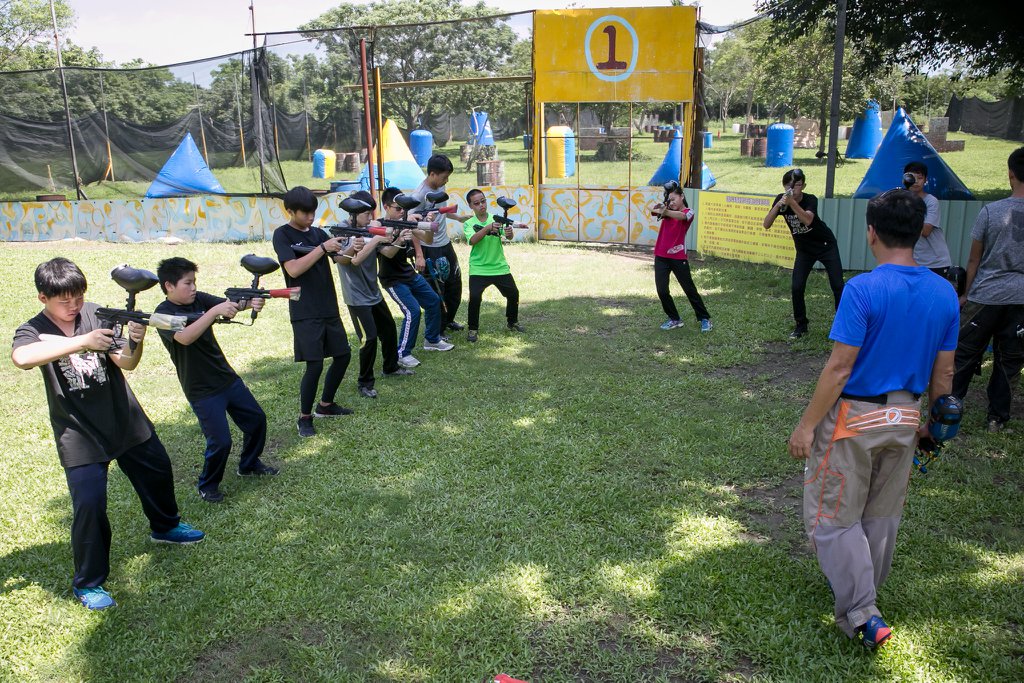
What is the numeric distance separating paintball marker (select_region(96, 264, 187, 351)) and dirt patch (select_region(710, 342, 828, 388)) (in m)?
5.18

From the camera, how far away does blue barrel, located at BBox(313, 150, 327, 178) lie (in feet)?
54.7

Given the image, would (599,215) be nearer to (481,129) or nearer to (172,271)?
(481,129)

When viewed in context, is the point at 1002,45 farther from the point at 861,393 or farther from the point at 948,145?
the point at 948,145

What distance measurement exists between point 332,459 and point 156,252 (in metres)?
10.1

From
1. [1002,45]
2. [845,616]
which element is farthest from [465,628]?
[1002,45]

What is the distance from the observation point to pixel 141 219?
15.7 m

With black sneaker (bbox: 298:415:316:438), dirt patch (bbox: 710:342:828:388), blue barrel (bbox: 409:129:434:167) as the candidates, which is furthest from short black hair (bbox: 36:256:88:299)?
blue barrel (bbox: 409:129:434:167)

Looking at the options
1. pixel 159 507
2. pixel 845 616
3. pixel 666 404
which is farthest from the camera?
pixel 666 404

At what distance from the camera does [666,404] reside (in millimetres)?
6711

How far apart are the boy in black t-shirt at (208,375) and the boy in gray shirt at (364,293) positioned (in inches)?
65.0

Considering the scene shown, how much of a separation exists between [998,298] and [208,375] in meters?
5.51

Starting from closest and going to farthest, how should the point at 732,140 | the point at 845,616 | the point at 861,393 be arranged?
the point at 861,393 < the point at 845,616 < the point at 732,140

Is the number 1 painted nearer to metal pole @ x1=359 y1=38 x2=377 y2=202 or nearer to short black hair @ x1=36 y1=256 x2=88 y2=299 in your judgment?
metal pole @ x1=359 y1=38 x2=377 y2=202

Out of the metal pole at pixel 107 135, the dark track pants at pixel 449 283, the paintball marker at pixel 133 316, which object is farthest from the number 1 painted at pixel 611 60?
the paintball marker at pixel 133 316
